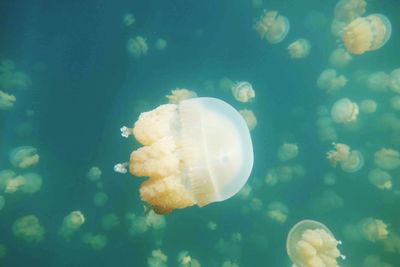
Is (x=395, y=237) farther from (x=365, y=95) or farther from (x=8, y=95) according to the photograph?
(x=8, y=95)

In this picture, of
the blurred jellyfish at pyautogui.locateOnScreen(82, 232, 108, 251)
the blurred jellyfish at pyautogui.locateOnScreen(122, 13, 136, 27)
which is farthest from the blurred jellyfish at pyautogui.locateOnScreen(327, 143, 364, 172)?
the blurred jellyfish at pyautogui.locateOnScreen(122, 13, 136, 27)

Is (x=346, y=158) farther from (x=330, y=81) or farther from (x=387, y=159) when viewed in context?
(x=330, y=81)

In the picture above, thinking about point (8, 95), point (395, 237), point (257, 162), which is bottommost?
point (395, 237)

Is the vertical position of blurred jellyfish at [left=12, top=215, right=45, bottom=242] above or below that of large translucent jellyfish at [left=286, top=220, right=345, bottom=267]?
above

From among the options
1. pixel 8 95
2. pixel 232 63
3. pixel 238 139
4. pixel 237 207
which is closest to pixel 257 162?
pixel 237 207

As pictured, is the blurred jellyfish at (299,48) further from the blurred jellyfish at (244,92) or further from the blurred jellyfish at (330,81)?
the blurred jellyfish at (244,92)

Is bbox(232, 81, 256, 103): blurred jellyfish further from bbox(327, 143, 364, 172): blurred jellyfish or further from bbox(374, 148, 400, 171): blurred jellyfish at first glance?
bbox(374, 148, 400, 171): blurred jellyfish
